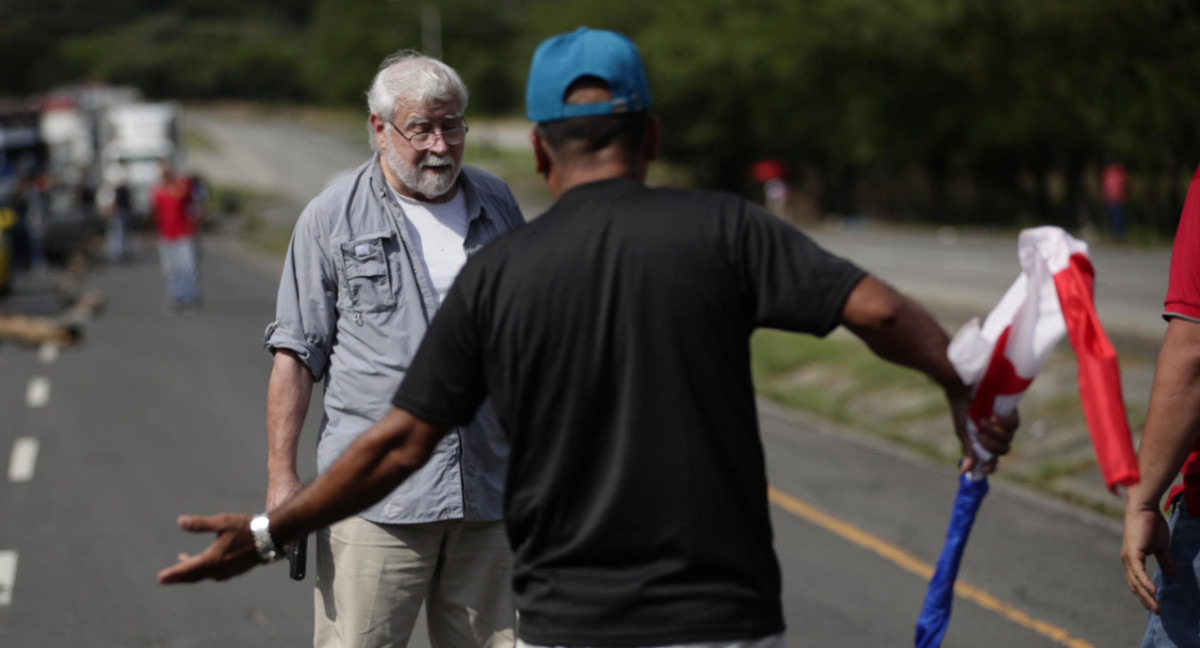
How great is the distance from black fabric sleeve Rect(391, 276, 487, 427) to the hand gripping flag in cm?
86

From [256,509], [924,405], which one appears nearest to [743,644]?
[256,509]

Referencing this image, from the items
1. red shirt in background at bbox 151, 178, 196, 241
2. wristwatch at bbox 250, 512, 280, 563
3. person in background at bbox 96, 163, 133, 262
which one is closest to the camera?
wristwatch at bbox 250, 512, 280, 563

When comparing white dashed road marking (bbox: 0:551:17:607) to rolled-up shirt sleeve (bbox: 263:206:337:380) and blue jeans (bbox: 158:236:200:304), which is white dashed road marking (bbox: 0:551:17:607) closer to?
rolled-up shirt sleeve (bbox: 263:206:337:380)

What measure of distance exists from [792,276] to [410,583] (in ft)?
5.36

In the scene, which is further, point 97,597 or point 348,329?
point 97,597

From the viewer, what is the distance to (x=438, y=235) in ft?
12.3

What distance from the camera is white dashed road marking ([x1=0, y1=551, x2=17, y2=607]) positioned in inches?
264

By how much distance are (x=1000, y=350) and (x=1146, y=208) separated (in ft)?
123

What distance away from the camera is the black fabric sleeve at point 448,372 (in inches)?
98.9

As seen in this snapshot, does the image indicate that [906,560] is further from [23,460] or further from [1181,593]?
[23,460]

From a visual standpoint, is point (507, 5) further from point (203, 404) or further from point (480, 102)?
point (203, 404)

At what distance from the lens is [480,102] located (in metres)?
108

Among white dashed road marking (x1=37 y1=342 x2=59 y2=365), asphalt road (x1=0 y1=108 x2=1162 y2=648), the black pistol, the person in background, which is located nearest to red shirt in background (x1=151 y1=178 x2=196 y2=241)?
white dashed road marking (x1=37 y1=342 x2=59 y2=365)

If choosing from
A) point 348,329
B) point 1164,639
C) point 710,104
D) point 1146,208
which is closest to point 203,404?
point 348,329
